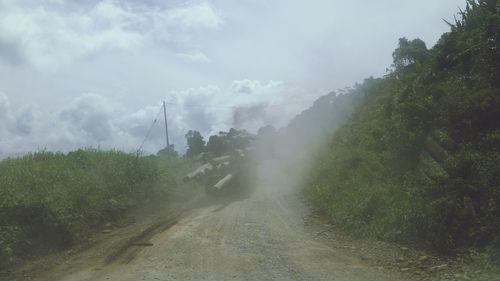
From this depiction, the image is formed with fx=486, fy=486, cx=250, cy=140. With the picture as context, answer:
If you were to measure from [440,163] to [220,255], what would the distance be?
19.9 feet

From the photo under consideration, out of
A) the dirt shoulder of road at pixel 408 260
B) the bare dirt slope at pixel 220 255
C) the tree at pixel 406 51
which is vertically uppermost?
the tree at pixel 406 51

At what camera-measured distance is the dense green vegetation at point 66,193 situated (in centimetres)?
1138

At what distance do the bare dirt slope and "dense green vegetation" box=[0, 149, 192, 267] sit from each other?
1.18 metres

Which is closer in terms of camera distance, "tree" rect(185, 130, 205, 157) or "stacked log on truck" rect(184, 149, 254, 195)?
"stacked log on truck" rect(184, 149, 254, 195)

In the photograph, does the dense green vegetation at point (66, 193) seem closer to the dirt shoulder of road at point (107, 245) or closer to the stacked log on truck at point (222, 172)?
the dirt shoulder of road at point (107, 245)

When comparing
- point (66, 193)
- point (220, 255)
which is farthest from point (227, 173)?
point (220, 255)

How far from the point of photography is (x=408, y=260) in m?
9.15

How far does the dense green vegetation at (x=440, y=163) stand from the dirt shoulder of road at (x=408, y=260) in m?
0.31

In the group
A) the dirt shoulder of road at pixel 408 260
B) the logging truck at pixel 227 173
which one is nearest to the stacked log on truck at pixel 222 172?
the logging truck at pixel 227 173

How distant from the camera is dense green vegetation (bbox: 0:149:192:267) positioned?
11375mm

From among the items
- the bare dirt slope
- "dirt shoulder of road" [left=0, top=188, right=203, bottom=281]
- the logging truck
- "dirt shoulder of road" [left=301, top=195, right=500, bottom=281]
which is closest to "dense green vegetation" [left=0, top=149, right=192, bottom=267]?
"dirt shoulder of road" [left=0, top=188, right=203, bottom=281]

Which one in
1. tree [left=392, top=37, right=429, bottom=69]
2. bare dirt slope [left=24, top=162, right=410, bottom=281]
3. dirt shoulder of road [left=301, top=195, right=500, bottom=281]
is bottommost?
dirt shoulder of road [left=301, top=195, right=500, bottom=281]

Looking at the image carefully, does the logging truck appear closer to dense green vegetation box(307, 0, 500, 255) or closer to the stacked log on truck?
the stacked log on truck

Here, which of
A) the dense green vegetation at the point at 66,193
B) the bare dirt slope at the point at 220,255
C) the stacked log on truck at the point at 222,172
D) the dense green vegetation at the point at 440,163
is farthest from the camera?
the stacked log on truck at the point at 222,172
